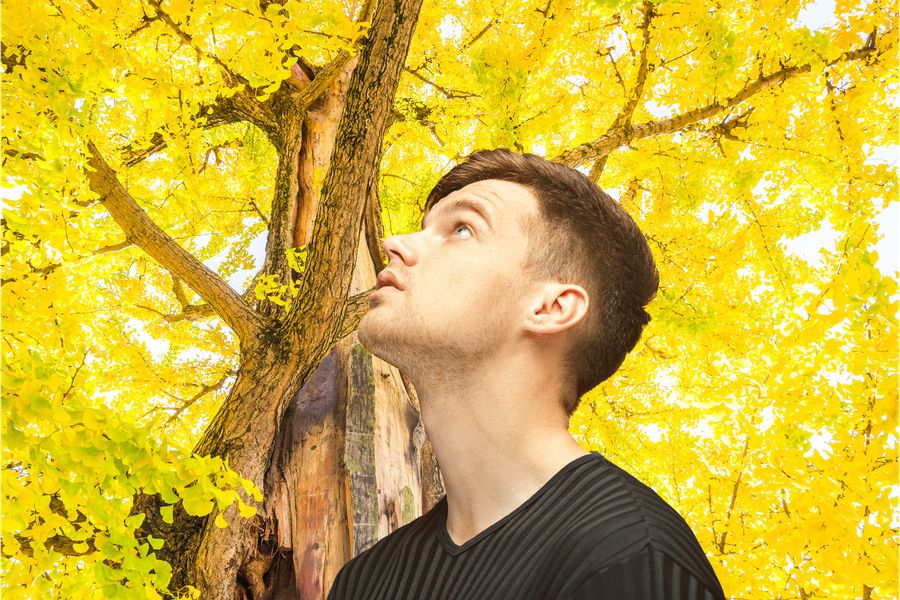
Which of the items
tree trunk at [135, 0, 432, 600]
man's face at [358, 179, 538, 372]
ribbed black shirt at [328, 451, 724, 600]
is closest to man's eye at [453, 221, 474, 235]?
man's face at [358, 179, 538, 372]

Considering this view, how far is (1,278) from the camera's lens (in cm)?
300

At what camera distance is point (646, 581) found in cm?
105

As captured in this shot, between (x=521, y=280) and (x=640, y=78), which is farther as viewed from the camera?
(x=640, y=78)

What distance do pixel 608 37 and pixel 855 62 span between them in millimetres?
2070

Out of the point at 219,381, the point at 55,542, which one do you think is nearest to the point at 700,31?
the point at 55,542

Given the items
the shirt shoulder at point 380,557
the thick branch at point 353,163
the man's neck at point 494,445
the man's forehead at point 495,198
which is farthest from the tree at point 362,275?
the man's forehead at point 495,198

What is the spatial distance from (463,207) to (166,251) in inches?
93.9

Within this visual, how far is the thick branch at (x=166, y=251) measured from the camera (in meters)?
3.41

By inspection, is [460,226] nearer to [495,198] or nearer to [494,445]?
[495,198]

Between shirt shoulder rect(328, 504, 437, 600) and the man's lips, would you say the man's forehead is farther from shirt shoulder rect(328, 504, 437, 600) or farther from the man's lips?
shirt shoulder rect(328, 504, 437, 600)

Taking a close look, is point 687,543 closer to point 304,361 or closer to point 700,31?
point 304,361

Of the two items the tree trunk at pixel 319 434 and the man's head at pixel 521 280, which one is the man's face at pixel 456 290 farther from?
the tree trunk at pixel 319 434

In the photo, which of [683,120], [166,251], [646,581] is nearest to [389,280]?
[646,581]

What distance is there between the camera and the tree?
2338mm
